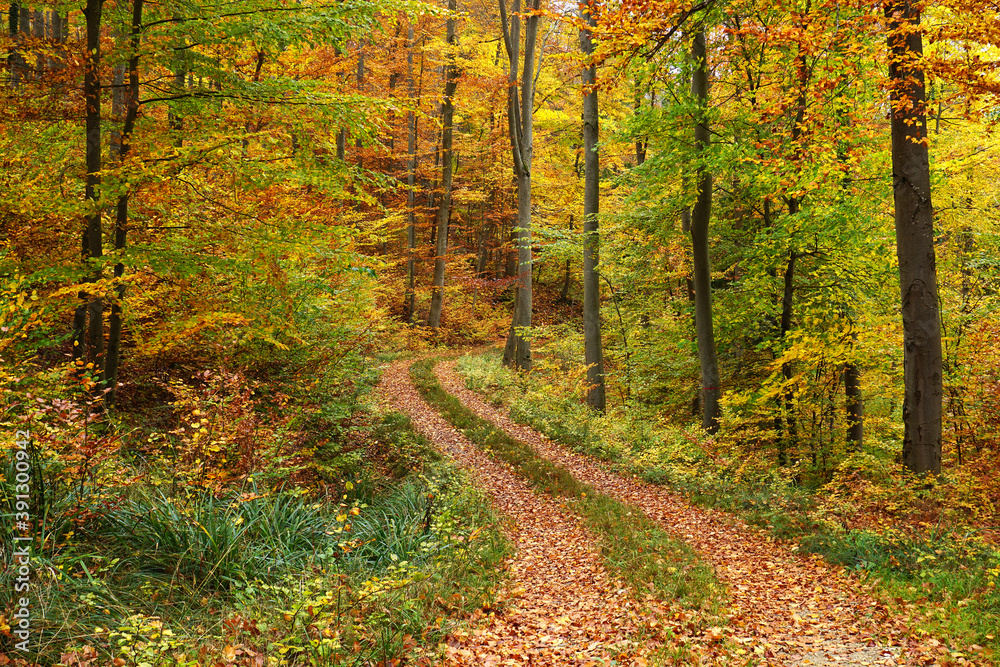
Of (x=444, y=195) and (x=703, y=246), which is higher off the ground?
(x=444, y=195)

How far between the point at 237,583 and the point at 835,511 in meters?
7.62

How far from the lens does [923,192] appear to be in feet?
24.0

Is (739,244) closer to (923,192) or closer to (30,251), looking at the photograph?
(923,192)

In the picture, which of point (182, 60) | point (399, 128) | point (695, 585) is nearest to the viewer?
point (695, 585)

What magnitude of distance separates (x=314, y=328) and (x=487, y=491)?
187 inches

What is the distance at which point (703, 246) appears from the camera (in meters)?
11.3

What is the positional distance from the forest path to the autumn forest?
42 millimetres

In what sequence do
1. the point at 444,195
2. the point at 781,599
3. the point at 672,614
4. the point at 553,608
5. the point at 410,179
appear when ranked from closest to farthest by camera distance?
the point at 672,614
the point at 553,608
the point at 781,599
the point at 410,179
the point at 444,195

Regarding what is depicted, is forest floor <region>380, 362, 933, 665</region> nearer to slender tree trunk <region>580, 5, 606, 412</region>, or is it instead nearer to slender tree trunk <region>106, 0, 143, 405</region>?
slender tree trunk <region>106, 0, 143, 405</region>

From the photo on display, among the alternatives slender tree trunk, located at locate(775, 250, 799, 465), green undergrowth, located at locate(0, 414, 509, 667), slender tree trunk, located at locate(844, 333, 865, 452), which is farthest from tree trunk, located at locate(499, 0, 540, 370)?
green undergrowth, located at locate(0, 414, 509, 667)

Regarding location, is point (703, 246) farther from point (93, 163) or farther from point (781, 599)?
point (93, 163)

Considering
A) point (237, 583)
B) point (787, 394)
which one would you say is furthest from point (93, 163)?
point (787, 394)

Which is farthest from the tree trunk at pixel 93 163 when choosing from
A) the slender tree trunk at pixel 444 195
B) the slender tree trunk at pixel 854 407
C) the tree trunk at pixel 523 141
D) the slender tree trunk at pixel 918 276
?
the slender tree trunk at pixel 444 195

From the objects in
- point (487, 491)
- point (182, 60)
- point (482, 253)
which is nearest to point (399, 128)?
point (482, 253)
